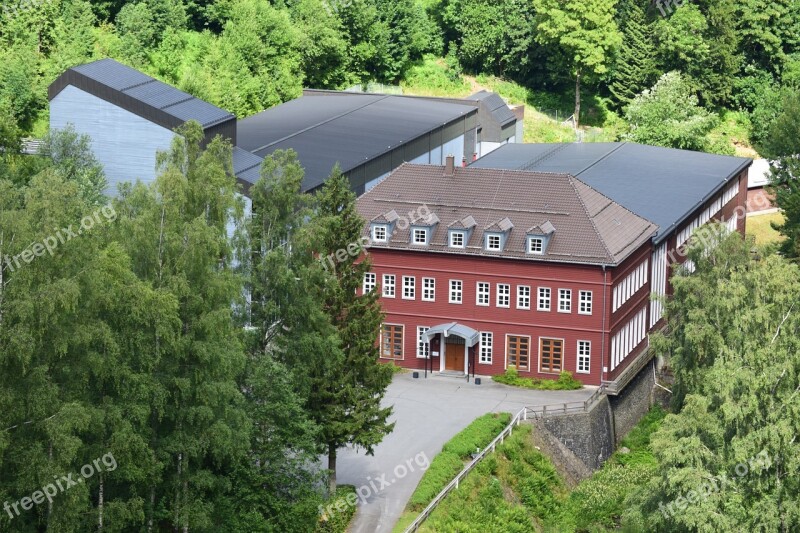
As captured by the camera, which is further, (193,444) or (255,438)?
(255,438)

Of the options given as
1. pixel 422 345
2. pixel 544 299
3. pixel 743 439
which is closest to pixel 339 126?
pixel 422 345

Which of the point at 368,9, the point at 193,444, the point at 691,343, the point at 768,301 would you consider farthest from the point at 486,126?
the point at 193,444

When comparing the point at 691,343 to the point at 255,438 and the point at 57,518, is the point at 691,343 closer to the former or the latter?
the point at 255,438

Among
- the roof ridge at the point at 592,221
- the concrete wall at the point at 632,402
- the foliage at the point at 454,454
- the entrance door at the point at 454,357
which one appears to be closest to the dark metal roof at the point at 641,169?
the roof ridge at the point at 592,221

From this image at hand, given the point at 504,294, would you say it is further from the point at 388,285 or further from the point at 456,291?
the point at 388,285

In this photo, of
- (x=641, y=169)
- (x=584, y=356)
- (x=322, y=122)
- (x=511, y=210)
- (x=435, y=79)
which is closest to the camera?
(x=584, y=356)

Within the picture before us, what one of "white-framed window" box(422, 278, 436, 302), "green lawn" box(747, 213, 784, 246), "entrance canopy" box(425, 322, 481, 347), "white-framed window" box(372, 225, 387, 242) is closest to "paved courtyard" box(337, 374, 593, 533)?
"entrance canopy" box(425, 322, 481, 347)
